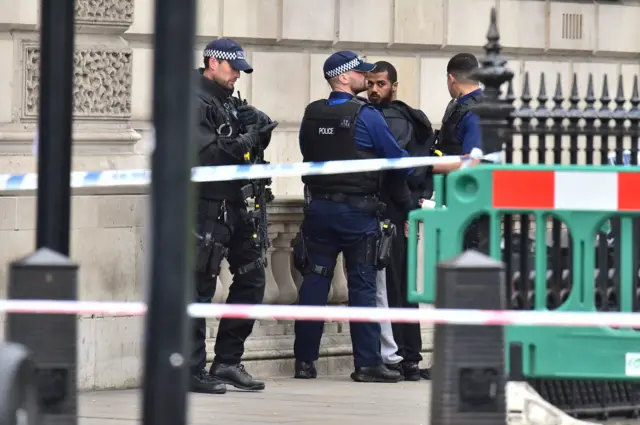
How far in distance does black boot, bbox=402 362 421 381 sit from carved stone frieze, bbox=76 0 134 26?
2642 mm

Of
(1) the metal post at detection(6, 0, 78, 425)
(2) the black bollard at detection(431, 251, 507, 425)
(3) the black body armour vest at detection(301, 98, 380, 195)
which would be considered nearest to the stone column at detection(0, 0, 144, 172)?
(3) the black body armour vest at detection(301, 98, 380, 195)

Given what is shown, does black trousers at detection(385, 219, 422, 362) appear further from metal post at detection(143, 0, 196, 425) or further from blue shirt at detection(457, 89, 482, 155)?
metal post at detection(143, 0, 196, 425)

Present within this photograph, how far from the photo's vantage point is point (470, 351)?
20.4 ft

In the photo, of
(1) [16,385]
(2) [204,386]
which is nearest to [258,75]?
(2) [204,386]

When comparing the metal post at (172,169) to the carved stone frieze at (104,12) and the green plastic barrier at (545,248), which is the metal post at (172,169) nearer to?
the green plastic barrier at (545,248)

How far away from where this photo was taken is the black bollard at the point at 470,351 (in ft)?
20.4

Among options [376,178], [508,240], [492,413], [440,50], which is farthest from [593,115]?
[440,50]

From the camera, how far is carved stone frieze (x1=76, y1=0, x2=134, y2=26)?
1059 centimetres

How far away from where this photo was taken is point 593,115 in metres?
8.23

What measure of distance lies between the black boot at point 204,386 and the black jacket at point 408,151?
1.73m

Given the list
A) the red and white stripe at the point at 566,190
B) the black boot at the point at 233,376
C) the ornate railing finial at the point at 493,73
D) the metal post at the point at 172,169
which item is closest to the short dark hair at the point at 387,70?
the black boot at the point at 233,376

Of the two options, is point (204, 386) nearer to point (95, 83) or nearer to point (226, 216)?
point (226, 216)

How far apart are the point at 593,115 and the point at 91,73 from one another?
131 inches

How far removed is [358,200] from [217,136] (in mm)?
1213
